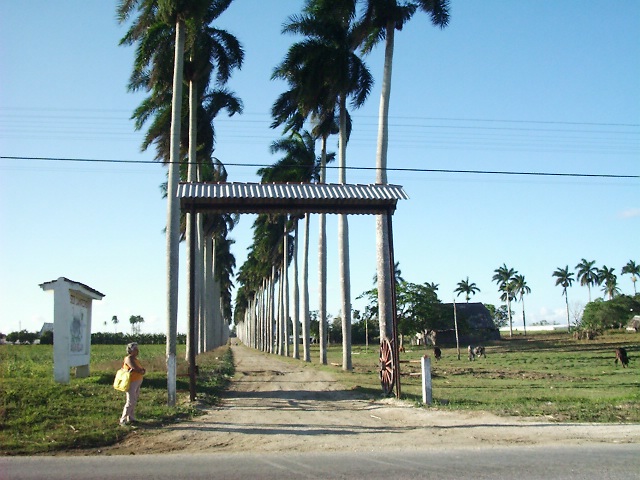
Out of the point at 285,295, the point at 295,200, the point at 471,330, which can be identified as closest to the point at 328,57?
the point at 295,200

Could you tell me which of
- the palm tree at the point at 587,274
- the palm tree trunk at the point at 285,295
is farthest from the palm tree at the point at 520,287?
the palm tree trunk at the point at 285,295

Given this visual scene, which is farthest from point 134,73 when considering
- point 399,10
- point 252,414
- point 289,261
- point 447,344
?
point 447,344

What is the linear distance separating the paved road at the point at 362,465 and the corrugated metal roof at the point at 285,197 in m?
7.95

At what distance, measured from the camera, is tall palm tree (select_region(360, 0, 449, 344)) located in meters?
22.5

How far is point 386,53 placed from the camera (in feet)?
80.2

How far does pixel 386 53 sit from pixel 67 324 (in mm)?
15262

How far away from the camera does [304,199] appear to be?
16.5 metres

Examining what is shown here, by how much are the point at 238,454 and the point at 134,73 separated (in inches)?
774

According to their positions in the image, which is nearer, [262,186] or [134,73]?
[262,186]

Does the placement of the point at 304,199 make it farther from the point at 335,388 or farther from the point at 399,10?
the point at 399,10

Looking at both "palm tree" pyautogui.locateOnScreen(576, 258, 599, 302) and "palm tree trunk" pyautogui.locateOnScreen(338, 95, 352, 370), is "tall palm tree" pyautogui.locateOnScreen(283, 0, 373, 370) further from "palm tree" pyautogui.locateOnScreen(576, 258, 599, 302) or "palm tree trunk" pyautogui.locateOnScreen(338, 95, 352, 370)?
"palm tree" pyautogui.locateOnScreen(576, 258, 599, 302)

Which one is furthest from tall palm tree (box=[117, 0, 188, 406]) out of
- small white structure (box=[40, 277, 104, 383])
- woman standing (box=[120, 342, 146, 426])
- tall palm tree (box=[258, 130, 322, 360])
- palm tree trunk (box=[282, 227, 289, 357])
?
palm tree trunk (box=[282, 227, 289, 357])

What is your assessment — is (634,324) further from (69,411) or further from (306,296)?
(69,411)

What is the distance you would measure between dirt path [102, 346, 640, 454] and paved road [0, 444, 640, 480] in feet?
2.25
